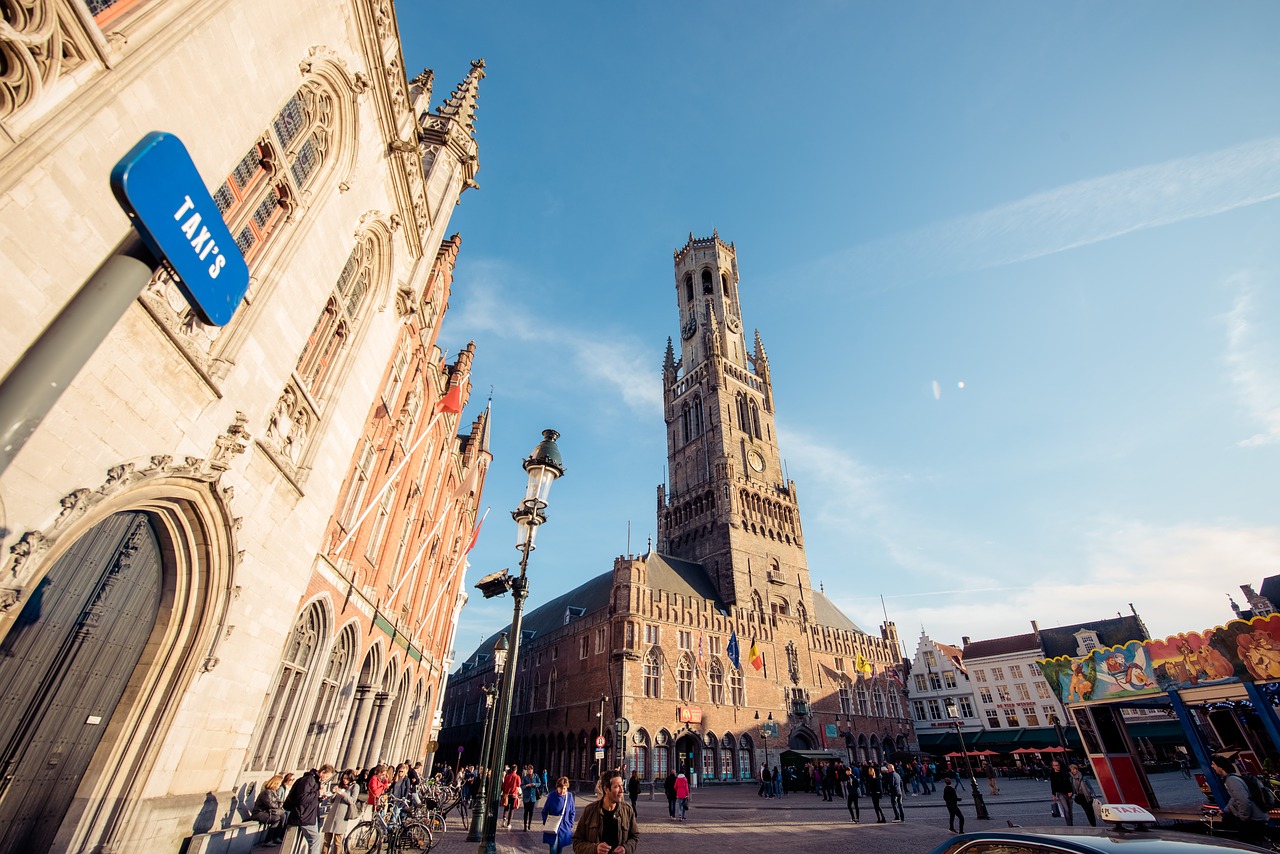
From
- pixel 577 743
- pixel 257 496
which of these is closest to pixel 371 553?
pixel 257 496

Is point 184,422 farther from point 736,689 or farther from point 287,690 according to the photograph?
point 736,689

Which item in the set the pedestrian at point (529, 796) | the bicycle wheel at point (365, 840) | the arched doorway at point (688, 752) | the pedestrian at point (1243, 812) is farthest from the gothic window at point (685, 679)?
the pedestrian at point (1243, 812)

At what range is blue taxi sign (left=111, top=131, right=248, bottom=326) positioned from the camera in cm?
260

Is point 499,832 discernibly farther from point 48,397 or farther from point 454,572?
point 48,397

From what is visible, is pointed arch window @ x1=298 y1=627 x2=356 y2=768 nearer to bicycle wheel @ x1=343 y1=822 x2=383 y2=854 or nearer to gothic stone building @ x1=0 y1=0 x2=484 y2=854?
gothic stone building @ x1=0 y1=0 x2=484 y2=854

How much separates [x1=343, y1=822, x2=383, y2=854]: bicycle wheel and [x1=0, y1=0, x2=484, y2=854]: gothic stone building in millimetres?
2121

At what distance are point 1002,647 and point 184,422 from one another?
7206cm

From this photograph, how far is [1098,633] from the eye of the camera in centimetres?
5356

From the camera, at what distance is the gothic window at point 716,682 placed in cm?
3925

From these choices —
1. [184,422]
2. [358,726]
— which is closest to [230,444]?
[184,422]

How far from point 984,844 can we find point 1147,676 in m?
18.4

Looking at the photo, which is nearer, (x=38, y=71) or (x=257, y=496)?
(x=38, y=71)

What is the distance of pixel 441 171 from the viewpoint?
17703mm

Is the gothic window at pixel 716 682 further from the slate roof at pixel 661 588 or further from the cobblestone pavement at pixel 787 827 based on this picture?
the cobblestone pavement at pixel 787 827
